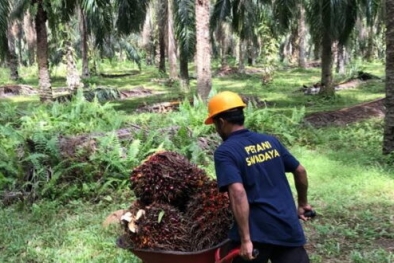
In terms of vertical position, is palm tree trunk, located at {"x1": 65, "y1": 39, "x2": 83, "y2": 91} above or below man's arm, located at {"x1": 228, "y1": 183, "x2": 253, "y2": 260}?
above

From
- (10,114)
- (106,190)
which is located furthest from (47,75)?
(106,190)

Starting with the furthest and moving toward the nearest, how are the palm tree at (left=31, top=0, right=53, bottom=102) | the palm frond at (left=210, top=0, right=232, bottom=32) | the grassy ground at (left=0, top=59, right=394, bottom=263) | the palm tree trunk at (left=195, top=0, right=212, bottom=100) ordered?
the palm frond at (left=210, top=0, right=232, bottom=32) < the palm tree at (left=31, top=0, right=53, bottom=102) < the palm tree trunk at (left=195, top=0, right=212, bottom=100) < the grassy ground at (left=0, top=59, right=394, bottom=263)

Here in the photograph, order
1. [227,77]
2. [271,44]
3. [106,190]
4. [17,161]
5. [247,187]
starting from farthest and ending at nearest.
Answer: [227,77] < [271,44] < [17,161] < [106,190] < [247,187]

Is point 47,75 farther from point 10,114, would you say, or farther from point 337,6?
point 337,6

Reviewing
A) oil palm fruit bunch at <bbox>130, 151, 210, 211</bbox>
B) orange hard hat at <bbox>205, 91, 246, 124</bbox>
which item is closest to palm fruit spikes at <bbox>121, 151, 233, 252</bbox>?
oil palm fruit bunch at <bbox>130, 151, 210, 211</bbox>

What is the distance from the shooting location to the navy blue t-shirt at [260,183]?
300 centimetres

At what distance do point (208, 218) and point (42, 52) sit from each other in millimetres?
10970

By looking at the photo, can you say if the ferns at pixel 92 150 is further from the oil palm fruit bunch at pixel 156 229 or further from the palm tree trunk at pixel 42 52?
the palm tree trunk at pixel 42 52

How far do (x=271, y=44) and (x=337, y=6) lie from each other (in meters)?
9.95

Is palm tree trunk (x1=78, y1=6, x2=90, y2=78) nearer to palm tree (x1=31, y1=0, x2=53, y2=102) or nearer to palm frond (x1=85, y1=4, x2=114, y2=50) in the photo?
palm frond (x1=85, y1=4, x2=114, y2=50)

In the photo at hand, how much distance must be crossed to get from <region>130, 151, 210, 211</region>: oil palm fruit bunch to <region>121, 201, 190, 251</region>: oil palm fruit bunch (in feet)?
0.59

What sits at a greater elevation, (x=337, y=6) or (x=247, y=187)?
(x=337, y=6)

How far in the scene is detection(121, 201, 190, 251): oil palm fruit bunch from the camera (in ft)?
12.0

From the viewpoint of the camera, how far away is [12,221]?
6.14 m
